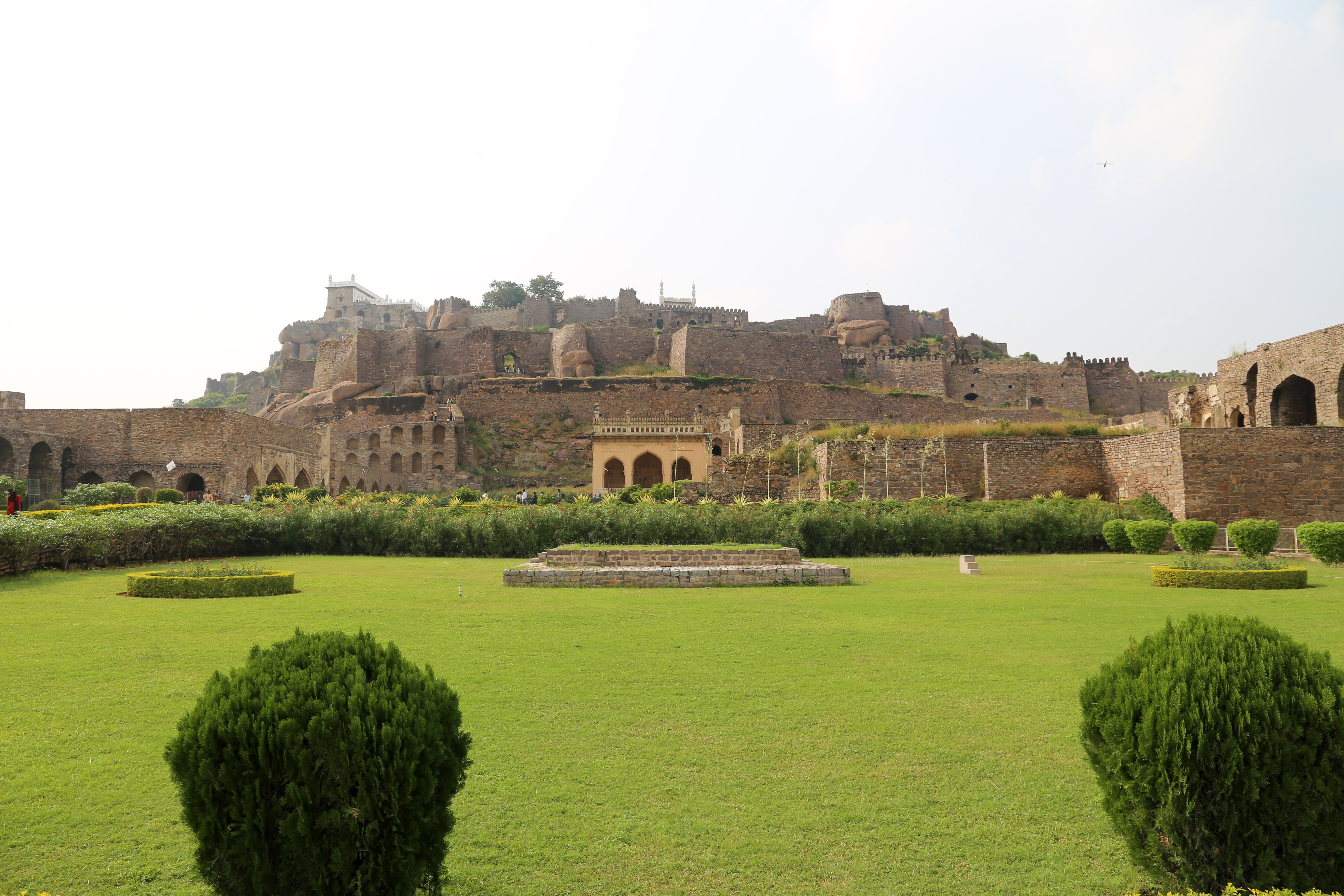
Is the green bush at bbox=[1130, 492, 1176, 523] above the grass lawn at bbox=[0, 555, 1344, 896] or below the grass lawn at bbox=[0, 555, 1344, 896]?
above

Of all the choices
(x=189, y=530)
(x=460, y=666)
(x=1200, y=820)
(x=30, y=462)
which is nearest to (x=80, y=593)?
(x=189, y=530)

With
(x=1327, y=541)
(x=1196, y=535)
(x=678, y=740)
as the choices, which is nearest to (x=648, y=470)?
(x=1196, y=535)

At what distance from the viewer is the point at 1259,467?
65.2ft

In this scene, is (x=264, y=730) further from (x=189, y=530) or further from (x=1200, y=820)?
(x=189, y=530)

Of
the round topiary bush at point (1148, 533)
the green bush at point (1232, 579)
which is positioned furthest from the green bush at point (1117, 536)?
the green bush at point (1232, 579)

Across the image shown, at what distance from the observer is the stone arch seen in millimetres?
23750

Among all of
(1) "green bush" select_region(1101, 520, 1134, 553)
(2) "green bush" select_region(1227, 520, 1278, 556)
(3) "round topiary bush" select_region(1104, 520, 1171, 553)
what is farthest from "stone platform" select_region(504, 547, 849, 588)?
(1) "green bush" select_region(1101, 520, 1134, 553)

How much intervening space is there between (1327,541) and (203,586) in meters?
16.7

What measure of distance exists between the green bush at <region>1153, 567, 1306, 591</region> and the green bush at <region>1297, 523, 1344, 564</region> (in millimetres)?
2713

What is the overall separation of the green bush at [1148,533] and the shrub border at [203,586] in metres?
15.3

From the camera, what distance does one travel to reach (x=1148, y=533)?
17094 mm

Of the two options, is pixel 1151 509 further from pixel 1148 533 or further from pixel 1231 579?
pixel 1231 579

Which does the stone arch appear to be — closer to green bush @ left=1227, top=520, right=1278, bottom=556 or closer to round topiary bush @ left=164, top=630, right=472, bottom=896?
green bush @ left=1227, top=520, right=1278, bottom=556

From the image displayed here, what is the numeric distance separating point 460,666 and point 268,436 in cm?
3044
